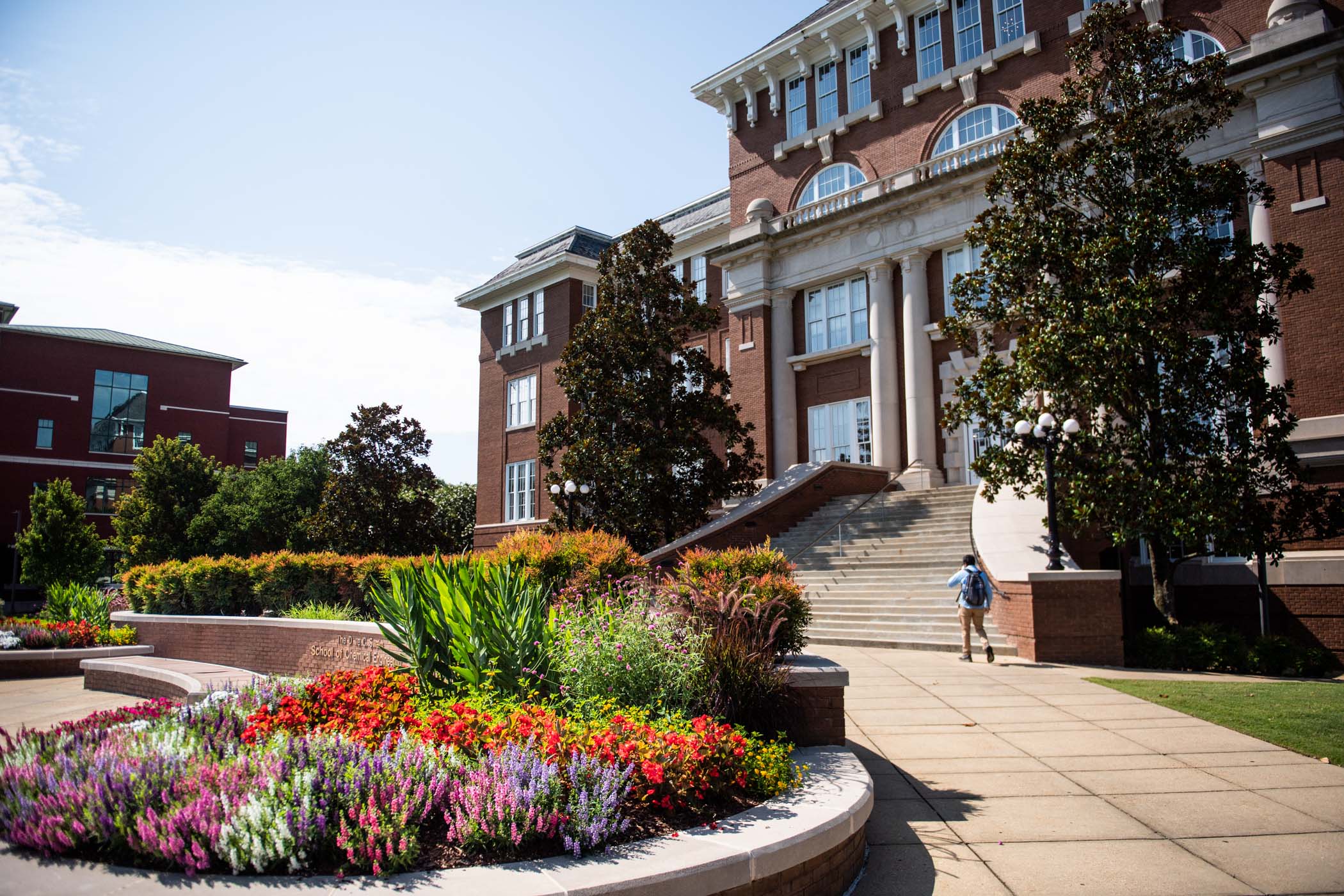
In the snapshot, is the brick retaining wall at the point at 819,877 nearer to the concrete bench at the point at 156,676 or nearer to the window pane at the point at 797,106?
the concrete bench at the point at 156,676

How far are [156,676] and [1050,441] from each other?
48.0ft

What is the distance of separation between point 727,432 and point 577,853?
877 inches

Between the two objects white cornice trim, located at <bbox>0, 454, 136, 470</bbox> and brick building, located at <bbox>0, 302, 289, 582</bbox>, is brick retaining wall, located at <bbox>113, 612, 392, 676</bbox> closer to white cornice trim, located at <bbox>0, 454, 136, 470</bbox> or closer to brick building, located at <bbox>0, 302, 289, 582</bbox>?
brick building, located at <bbox>0, 302, 289, 582</bbox>

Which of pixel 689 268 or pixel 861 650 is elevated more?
pixel 689 268

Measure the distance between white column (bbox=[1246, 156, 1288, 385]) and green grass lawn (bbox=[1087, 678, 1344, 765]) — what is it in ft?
30.9

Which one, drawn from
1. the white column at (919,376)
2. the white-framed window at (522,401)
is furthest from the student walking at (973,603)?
the white-framed window at (522,401)

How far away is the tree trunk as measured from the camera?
14.9m

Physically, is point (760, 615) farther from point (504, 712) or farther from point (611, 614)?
point (504, 712)

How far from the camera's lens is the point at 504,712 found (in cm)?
529

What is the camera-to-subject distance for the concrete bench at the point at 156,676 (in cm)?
1118

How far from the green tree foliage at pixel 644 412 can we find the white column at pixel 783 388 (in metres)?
3.83

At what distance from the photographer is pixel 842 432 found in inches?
1130

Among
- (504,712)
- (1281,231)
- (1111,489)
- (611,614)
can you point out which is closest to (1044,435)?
(1111,489)

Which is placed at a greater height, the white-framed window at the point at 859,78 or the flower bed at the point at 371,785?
the white-framed window at the point at 859,78
